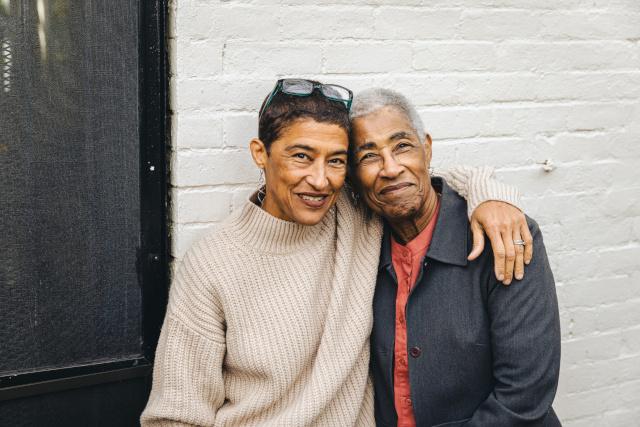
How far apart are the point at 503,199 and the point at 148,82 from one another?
112 cm

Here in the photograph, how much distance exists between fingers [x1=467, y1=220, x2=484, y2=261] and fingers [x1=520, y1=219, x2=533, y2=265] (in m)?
0.11

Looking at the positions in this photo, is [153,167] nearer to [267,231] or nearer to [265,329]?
[267,231]

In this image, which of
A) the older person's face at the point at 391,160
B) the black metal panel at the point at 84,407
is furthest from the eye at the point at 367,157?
the black metal panel at the point at 84,407

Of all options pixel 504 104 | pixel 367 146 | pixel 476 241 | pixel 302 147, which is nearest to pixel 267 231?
pixel 302 147

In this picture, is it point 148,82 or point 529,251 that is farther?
point 148,82

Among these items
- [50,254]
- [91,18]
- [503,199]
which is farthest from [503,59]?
[50,254]

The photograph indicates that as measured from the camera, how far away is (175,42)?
2.05 meters

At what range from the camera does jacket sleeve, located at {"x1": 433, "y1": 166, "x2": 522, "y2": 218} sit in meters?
2.00

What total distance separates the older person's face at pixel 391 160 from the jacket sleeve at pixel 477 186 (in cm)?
16

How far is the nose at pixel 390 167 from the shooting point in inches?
76.2

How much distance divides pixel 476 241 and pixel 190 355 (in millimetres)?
865

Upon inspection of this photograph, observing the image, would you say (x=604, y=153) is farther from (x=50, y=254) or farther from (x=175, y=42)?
(x=50, y=254)

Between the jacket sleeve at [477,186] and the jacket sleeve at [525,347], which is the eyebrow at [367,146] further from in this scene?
the jacket sleeve at [525,347]

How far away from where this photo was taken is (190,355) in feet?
6.26
